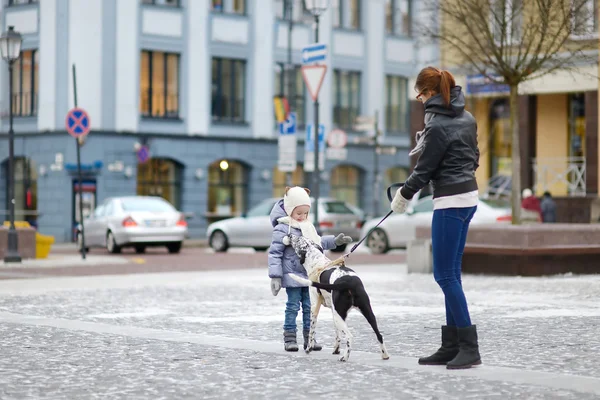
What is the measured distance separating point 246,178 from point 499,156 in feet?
48.7

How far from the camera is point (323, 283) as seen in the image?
9.75 m

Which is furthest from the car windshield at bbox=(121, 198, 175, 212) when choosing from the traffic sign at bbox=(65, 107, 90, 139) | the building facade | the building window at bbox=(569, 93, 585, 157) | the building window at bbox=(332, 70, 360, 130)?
the building window at bbox=(332, 70, 360, 130)

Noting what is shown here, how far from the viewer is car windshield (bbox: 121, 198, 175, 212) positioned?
33.0 meters

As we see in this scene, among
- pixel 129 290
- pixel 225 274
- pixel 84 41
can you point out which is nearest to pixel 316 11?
pixel 225 274

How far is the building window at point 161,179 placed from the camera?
46312mm

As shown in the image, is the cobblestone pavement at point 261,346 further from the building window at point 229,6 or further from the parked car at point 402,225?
the building window at point 229,6

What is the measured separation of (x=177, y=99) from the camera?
4691cm

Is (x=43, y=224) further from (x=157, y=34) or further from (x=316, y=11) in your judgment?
(x=316, y=11)

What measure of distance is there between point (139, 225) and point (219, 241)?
125 inches

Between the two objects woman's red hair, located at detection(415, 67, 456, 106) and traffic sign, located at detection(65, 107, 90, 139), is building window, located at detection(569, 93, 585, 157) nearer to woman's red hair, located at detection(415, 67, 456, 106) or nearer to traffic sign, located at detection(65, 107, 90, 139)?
traffic sign, located at detection(65, 107, 90, 139)

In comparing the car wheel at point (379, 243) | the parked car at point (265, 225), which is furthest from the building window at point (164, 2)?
the car wheel at point (379, 243)

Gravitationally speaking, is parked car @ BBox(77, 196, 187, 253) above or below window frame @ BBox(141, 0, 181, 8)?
below

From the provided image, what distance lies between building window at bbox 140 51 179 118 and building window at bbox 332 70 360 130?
8.04 metres

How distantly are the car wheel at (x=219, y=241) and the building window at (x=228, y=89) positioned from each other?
13.5 m
